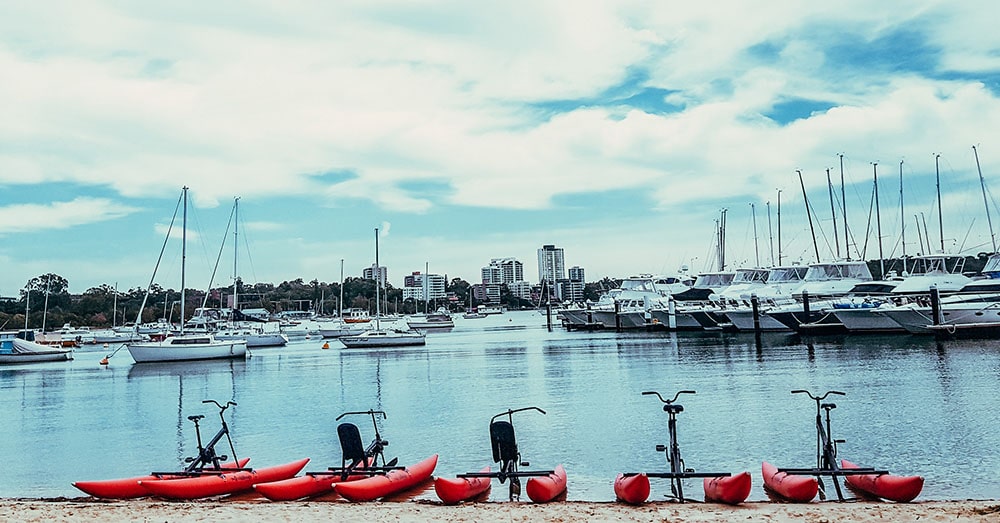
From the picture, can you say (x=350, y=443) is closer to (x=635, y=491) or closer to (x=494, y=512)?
(x=494, y=512)

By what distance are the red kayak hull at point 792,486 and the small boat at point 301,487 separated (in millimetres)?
7105

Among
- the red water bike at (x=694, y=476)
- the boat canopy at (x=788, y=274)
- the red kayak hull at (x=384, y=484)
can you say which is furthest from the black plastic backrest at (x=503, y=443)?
the boat canopy at (x=788, y=274)

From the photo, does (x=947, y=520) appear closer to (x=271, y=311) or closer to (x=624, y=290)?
(x=624, y=290)

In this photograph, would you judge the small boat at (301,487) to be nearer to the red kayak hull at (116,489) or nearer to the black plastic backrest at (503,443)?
the red kayak hull at (116,489)

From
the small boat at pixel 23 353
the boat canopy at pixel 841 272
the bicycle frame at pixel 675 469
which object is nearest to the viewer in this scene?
the bicycle frame at pixel 675 469

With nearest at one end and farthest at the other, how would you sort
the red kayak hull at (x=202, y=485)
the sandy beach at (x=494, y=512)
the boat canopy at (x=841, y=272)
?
the sandy beach at (x=494, y=512) → the red kayak hull at (x=202, y=485) → the boat canopy at (x=841, y=272)

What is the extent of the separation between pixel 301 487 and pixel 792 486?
8.27m

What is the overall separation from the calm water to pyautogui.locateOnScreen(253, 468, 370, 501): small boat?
1752 millimetres

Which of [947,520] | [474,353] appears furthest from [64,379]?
[947,520]

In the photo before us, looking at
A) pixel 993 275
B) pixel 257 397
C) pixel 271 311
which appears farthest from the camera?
pixel 271 311

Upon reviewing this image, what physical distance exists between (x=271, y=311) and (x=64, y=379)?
465 ft

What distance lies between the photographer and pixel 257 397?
37.9m

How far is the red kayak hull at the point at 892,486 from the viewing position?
12961mm

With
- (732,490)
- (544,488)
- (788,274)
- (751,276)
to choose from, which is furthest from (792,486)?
(751,276)
